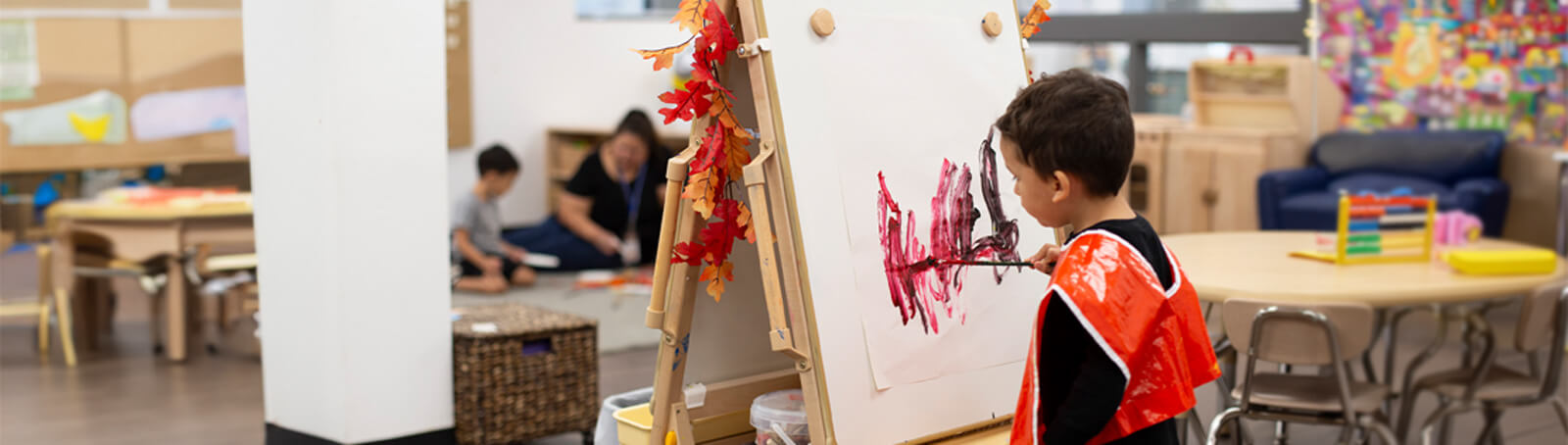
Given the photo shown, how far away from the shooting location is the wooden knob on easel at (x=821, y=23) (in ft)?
6.05

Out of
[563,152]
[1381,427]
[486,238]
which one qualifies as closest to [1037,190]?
[1381,427]

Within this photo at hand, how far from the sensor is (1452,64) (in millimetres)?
5988

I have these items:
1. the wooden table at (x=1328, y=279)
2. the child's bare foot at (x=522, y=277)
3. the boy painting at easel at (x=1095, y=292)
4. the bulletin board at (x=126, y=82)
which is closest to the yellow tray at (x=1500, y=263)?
the wooden table at (x=1328, y=279)

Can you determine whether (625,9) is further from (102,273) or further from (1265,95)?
(102,273)

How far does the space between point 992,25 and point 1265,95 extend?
4.81 meters

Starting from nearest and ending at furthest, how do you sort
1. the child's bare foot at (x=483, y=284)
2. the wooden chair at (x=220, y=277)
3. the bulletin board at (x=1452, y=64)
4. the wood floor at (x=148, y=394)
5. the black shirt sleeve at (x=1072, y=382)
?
the black shirt sleeve at (x=1072, y=382) < the wood floor at (x=148, y=394) < the wooden chair at (x=220, y=277) < the bulletin board at (x=1452, y=64) < the child's bare foot at (x=483, y=284)

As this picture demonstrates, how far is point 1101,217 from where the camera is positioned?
5.10 ft

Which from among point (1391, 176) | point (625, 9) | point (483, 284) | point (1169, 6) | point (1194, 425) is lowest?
point (1194, 425)

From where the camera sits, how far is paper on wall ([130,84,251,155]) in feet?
16.4

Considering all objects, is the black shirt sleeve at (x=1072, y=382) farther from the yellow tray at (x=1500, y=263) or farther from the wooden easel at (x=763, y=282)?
the yellow tray at (x=1500, y=263)

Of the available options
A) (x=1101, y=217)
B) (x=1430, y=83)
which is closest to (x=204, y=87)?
(x=1101, y=217)

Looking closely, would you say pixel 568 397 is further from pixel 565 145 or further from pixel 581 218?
pixel 565 145

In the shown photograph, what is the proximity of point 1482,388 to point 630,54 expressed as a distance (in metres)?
5.96

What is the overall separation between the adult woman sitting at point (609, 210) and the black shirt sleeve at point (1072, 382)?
16.2ft
